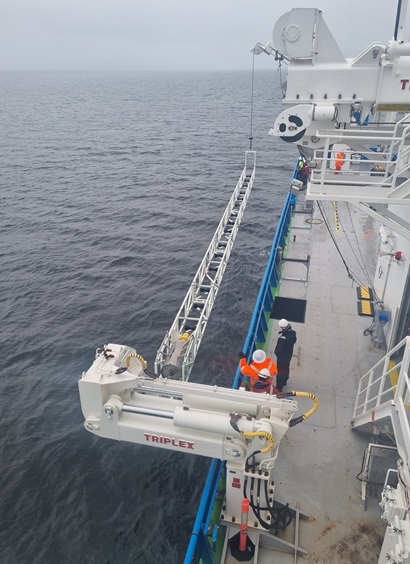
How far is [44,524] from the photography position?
9.91 metres

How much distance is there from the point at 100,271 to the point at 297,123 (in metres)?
14.7

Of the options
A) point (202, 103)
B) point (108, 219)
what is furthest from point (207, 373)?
point (202, 103)

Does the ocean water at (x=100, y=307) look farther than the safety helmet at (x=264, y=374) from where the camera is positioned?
Yes

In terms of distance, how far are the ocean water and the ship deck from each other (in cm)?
347

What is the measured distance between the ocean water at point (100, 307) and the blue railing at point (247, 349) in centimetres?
329

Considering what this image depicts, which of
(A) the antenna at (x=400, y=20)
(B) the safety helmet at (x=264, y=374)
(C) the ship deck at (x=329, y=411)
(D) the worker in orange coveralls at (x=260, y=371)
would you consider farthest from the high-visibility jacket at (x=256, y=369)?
(A) the antenna at (x=400, y=20)

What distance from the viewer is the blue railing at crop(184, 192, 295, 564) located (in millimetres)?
6336

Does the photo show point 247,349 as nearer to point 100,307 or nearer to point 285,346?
point 285,346

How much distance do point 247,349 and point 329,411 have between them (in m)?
2.19

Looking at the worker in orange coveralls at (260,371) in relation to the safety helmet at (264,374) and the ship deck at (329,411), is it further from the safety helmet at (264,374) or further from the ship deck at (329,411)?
the ship deck at (329,411)

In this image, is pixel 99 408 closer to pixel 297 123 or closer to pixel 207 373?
pixel 297 123

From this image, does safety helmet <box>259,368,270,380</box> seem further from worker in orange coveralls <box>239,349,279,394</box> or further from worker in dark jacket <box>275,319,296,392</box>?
worker in dark jacket <box>275,319,296,392</box>

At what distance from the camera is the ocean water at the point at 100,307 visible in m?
9.98

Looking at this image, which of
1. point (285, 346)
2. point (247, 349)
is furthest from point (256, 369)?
point (247, 349)
